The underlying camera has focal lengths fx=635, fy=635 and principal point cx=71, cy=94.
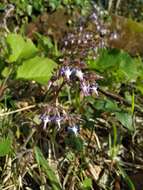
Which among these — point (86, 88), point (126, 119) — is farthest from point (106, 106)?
point (86, 88)

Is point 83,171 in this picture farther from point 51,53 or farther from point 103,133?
point 51,53

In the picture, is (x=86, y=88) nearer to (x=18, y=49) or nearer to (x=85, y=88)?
(x=85, y=88)

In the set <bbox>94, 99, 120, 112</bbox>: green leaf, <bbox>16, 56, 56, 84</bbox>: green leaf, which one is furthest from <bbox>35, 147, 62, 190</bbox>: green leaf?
<bbox>16, 56, 56, 84</bbox>: green leaf

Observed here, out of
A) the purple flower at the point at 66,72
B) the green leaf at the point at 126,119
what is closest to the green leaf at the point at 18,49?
the green leaf at the point at 126,119

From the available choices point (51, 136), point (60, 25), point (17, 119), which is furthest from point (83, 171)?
point (60, 25)

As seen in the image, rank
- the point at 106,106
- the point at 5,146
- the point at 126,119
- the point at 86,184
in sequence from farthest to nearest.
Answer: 1. the point at 106,106
2. the point at 126,119
3. the point at 86,184
4. the point at 5,146
